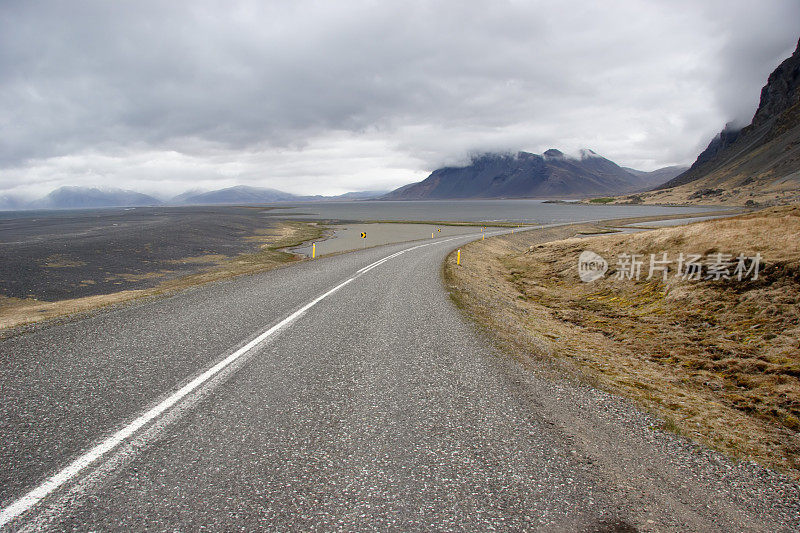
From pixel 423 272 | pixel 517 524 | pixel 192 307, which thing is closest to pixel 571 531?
pixel 517 524

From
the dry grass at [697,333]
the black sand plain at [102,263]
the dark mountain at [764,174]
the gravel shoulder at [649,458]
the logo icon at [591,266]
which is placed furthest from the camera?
the dark mountain at [764,174]

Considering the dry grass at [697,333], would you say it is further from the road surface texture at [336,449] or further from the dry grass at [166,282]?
the dry grass at [166,282]

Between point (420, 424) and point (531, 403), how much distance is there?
1.78 m

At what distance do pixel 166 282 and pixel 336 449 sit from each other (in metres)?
28.1

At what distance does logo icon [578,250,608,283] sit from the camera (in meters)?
19.0

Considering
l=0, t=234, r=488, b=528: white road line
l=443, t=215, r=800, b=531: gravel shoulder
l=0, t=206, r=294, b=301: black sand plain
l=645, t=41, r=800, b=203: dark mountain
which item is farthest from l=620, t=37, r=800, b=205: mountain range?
l=0, t=234, r=488, b=528: white road line

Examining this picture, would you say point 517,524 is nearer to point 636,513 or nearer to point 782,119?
point 636,513

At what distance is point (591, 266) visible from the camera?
66.6 ft

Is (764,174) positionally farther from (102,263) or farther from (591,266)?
(102,263)

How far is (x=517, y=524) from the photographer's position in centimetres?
321

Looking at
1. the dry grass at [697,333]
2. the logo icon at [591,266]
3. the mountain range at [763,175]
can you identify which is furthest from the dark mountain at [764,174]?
the dry grass at [697,333]

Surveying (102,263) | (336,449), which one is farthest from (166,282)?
(336,449)

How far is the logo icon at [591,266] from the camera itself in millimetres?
19047

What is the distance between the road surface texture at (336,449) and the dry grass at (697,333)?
54.0 inches
